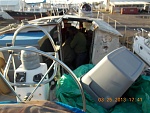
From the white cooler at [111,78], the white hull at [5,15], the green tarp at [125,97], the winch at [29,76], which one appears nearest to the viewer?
the winch at [29,76]

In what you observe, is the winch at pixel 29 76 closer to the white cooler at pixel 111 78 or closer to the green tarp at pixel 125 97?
the green tarp at pixel 125 97

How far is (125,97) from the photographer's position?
4008 millimetres

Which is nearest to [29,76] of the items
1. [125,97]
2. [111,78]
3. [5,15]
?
[111,78]

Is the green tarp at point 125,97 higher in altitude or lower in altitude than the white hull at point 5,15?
lower

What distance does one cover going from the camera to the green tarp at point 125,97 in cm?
366

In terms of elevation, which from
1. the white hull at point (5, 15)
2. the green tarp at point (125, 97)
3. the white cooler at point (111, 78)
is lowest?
the green tarp at point (125, 97)

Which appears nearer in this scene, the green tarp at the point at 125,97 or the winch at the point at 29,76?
the winch at the point at 29,76

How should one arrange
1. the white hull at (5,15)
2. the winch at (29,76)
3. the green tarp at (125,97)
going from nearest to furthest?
the winch at (29,76) → the green tarp at (125,97) → the white hull at (5,15)

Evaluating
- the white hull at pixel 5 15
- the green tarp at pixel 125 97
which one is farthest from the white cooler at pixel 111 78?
the white hull at pixel 5 15

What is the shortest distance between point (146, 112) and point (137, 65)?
0.82 metres

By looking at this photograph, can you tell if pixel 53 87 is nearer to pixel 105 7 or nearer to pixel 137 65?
pixel 137 65

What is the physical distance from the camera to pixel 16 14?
82.9ft

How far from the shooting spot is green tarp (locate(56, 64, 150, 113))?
366 centimetres

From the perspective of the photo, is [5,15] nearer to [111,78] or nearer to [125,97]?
[125,97]
